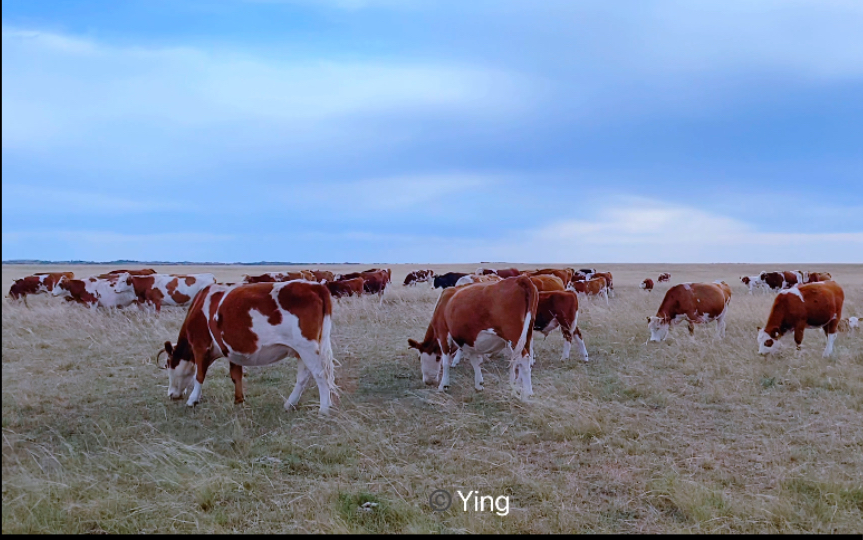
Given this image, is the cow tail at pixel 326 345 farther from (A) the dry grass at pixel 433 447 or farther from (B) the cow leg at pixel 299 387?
(A) the dry grass at pixel 433 447

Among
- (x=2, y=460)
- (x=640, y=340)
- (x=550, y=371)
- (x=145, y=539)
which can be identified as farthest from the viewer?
(x=640, y=340)

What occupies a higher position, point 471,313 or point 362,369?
point 471,313

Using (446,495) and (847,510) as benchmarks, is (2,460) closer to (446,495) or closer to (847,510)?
(446,495)

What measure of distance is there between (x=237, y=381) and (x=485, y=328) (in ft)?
12.1

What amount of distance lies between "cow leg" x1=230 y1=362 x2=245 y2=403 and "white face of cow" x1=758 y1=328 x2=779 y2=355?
9468mm

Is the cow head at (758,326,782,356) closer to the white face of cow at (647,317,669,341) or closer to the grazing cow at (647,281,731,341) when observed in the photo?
the white face of cow at (647,317,669,341)

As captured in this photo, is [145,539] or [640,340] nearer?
[145,539]

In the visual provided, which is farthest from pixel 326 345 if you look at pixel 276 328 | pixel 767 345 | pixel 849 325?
pixel 849 325

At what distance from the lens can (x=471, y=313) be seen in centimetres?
895

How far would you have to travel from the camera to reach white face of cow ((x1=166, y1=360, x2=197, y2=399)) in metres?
8.43

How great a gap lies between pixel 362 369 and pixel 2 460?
8.33 meters

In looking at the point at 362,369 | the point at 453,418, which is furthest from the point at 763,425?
the point at 362,369

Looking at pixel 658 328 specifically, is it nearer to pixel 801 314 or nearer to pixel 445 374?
pixel 801 314

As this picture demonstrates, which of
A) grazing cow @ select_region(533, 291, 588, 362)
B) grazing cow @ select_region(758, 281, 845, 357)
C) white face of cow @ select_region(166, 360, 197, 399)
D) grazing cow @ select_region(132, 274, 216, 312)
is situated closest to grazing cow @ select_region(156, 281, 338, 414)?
white face of cow @ select_region(166, 360, 197, 399)
